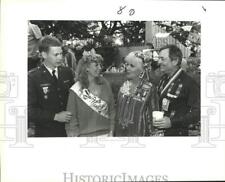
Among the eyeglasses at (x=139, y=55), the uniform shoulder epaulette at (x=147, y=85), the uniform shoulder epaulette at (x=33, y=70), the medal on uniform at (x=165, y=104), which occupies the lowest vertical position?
the medal on uniform at (x=165, y=104)

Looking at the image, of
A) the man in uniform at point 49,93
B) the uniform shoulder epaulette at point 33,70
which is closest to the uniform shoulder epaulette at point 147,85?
the man in uniform at point 49,93

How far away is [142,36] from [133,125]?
32 centimetres

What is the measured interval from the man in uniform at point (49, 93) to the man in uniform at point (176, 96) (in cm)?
33

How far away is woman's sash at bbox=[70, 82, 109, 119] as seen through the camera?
65.2 inches

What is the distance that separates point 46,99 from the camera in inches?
65.2

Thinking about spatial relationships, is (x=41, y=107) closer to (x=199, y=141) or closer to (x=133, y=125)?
(x=133, y=125)

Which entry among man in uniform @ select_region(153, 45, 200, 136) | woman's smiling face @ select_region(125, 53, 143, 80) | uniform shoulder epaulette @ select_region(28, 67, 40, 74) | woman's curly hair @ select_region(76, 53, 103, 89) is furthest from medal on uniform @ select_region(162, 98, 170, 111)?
uniform shoulder epaulette @ select_region(28, 67, 40, 74)

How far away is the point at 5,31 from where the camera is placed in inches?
64.2

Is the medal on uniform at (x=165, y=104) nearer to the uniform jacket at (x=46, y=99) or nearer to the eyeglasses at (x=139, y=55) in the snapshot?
the eyeglasses at (x=139, y=55)

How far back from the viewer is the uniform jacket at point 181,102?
1.67m

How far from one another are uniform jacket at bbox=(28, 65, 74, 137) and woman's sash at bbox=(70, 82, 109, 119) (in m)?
0.03

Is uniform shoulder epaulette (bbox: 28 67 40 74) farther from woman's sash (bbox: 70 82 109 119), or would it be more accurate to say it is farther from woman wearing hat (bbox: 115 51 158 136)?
woman wearing hat (bbox: 115 51 158 136)

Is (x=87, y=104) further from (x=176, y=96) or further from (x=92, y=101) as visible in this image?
(x=176, y=96)

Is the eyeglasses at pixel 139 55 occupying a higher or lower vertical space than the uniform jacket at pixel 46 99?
higher
